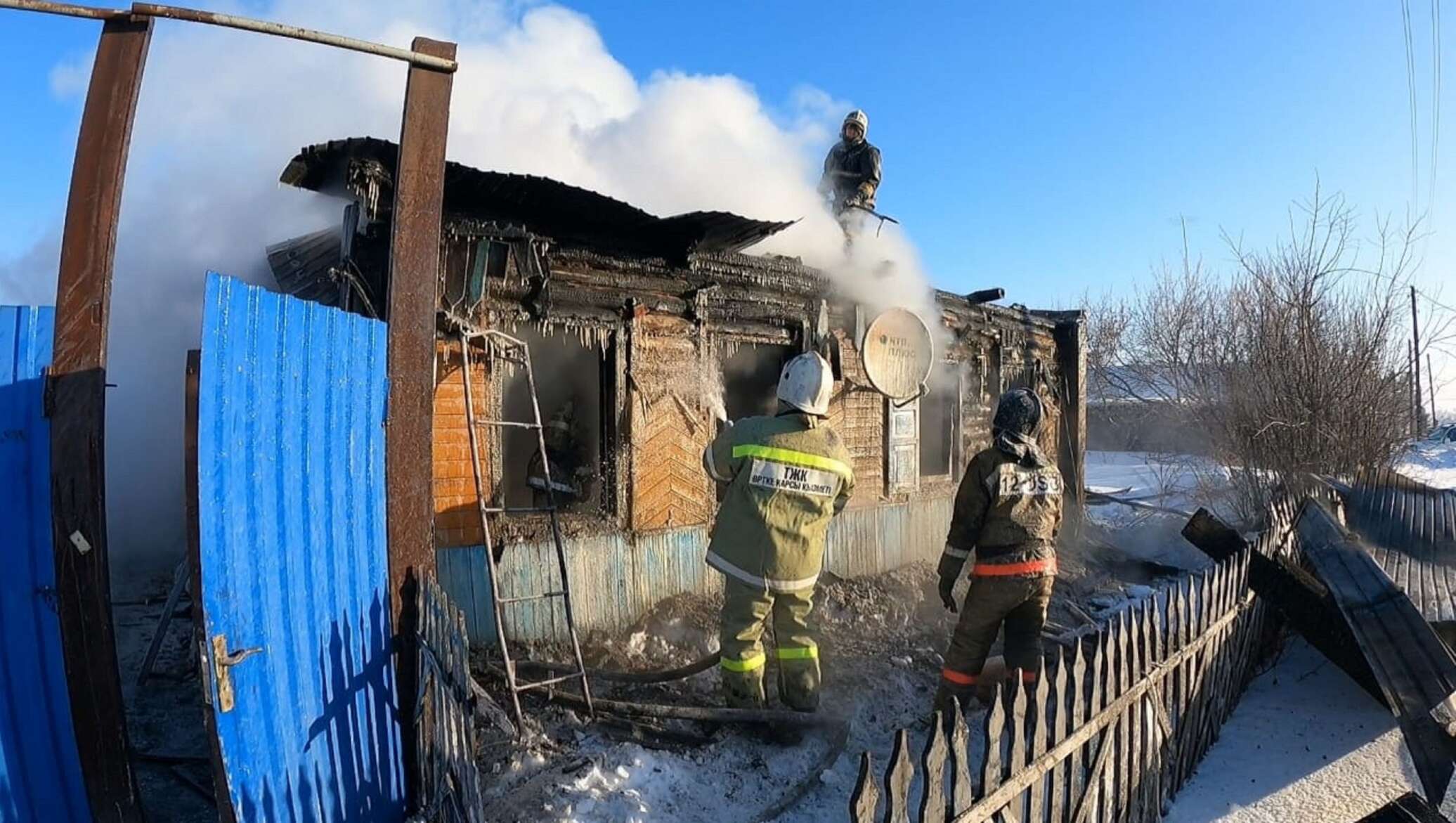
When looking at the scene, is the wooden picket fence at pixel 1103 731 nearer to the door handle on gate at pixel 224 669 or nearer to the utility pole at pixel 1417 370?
the door handle on gate at pixel 224 669

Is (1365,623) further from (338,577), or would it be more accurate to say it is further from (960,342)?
(338,577)

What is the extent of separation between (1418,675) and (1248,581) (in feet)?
4.08

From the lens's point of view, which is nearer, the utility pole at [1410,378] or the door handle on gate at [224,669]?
the door handle on gate at [224,669]

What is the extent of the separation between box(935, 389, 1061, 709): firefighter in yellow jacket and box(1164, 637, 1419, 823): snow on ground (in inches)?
50.5

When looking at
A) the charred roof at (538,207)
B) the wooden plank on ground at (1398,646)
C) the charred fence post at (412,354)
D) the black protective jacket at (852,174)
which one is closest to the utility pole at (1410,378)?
the wooden plank on ground at (1398,646)

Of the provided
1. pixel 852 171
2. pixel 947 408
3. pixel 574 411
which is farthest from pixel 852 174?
pixel 574 411

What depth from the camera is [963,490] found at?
16.0 feet

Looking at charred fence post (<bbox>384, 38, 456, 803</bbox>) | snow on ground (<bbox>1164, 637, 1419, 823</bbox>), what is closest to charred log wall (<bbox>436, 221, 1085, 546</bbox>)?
charred fence post (<bbox>384, 38, 456, 803</bbox>)

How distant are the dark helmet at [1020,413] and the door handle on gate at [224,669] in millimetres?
4238

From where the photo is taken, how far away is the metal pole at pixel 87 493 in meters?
2.61

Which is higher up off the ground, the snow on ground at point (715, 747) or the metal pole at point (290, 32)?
the metal pole at point (290, 32)

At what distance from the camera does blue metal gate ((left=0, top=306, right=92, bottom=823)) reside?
2.53 m

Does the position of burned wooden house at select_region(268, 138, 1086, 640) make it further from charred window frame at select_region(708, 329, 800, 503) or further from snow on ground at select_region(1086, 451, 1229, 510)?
snow on ground at select_region(1086, 451, 1229, 510)

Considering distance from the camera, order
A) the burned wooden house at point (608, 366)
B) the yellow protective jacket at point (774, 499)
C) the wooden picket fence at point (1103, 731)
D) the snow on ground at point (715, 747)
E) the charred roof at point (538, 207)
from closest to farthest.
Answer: the wooden picket fence at point (1103, 731)
the snow on ground at point (715, 747)
the yellow protective jacket at point (774, 499)
the charred roof at point (538, 207)
the burned wooden house at point (608, 366)
